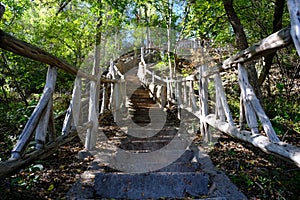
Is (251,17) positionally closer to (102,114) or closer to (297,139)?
(297,139)

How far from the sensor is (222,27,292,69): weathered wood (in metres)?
1.81

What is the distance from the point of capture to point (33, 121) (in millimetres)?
2062

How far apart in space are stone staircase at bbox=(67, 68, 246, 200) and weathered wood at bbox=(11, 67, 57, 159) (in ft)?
2.92

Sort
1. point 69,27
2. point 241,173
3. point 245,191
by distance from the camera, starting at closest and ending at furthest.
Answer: point 245,191
point 241,173
point 69,27

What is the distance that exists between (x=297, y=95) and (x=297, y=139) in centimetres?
268

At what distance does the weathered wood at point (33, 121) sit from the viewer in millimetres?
1909

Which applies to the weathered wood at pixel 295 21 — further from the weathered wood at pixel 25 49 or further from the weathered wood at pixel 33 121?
the weathered wood at pixel 33 121

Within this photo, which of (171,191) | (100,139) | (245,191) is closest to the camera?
Answer: (245,191)

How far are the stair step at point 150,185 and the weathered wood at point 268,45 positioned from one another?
5.20ft

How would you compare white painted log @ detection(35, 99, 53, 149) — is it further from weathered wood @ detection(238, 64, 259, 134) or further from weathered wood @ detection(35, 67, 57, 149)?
weathered wood @ detection(238, 64, 259, 134)

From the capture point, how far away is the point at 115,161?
3.84 metres

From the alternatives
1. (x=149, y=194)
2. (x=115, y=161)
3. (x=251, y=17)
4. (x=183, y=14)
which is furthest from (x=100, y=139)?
(x=251, y=17)

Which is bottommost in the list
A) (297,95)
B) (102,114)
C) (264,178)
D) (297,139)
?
(264,178)

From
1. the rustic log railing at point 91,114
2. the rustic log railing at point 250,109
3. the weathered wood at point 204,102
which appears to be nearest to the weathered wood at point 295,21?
the rustic log railing at point 91,114
